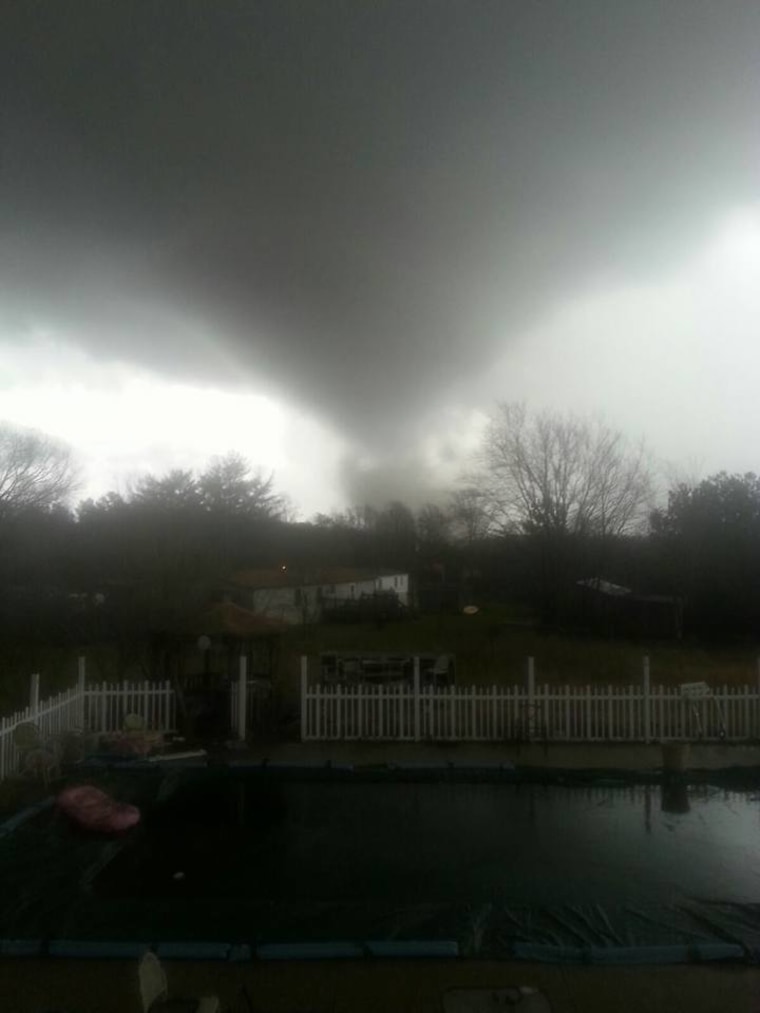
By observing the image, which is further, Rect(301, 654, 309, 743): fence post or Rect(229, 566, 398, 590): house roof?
Rect(229, 566, 398, 590): house roof

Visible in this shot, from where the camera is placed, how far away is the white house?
34.1m

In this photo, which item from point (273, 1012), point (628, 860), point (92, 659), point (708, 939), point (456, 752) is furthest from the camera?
point (92, 659)

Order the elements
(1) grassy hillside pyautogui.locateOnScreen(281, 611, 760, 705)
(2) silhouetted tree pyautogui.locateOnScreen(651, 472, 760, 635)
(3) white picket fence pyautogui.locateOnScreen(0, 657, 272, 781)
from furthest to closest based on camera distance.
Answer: (2) silhouetted tree pyautogui.locateOnScreen(651, 472, 760, 635), (1) grassy hillside pyautogui.locateOnScreen(281, 611, 760, 705), (3) white picket fence pyautogui.locateOnScreen(0, 657, 272, 781)

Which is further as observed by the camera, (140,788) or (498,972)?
(140,788)

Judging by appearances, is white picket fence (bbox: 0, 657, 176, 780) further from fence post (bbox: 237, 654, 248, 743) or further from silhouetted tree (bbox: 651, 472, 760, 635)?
silhouetted tree (bbox: 651, 472, 760, 635)

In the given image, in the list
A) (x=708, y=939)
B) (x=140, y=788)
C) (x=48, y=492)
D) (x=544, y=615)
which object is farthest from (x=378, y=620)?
(x=708, y=939)

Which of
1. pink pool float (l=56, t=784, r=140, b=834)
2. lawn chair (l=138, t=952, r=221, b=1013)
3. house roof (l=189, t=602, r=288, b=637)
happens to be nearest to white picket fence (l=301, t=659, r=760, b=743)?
house roof (l=189, t=602, r=288, b=637)

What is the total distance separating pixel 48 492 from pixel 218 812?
36151 mm

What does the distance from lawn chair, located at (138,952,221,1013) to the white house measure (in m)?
25.5

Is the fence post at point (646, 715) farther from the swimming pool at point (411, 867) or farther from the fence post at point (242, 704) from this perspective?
the fence post at point (242, 704)

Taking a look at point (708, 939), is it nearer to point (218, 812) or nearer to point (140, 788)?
point (218, 812)

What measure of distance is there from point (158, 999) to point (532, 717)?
11.3 meters

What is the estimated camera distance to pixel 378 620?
116 feet

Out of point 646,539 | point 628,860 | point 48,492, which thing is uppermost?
point 48,492
